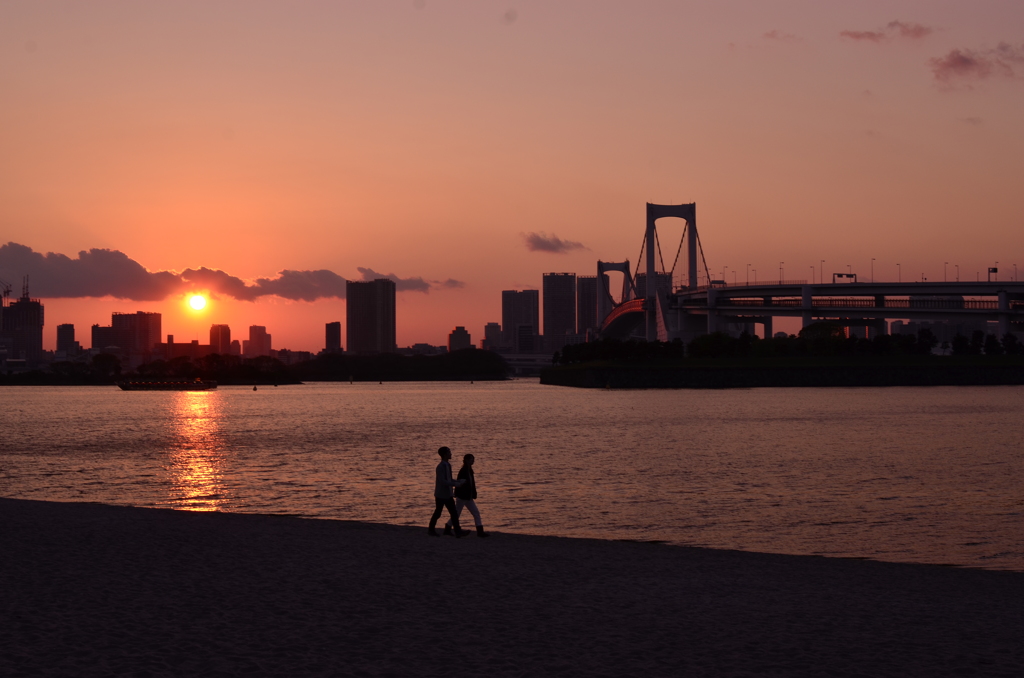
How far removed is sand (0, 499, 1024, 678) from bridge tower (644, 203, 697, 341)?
123429mm

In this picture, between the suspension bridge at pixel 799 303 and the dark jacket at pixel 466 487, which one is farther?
the suspension bridge at pixel 799 303

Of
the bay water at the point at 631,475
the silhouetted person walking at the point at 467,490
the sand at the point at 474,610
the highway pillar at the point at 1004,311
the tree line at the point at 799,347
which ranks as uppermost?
the highway pillar at the point at 1004,311

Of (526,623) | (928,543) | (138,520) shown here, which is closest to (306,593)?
(526,623)

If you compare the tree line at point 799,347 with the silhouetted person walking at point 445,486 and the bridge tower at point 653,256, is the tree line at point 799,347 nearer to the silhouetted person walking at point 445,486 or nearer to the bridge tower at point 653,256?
the bridge tower at point 653,256

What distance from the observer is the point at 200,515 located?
1814cm

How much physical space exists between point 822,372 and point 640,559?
114161mm

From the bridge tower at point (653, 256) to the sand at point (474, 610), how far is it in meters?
123

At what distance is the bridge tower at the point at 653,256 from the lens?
469ft

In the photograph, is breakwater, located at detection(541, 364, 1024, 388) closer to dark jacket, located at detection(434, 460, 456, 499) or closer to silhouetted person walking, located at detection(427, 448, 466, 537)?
silhouetted person walking, located at detection(427, 448, 466, 537)

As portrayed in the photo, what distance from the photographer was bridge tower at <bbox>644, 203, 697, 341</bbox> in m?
143

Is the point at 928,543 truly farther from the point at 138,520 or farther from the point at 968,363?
the point at 968,363

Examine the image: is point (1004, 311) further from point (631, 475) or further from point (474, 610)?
point (474, 610)

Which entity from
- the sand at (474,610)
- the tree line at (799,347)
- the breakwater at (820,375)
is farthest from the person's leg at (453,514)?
the tree line at (799,347)

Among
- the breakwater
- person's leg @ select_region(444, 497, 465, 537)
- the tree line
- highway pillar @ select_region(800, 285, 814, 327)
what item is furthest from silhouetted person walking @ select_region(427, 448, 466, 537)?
highway pillar @ select_region(800, 285, 814, 327)
